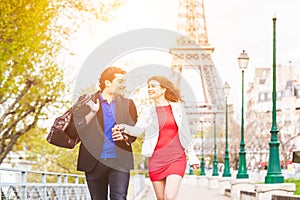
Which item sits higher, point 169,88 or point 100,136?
point 169,88

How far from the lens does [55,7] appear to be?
28359mm

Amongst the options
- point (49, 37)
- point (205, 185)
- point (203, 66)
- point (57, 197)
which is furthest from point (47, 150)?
point (57, 197)

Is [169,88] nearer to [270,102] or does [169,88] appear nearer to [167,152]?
[167,152]

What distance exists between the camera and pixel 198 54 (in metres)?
75.0

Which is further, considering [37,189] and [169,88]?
[37,189]

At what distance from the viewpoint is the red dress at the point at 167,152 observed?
8328mm

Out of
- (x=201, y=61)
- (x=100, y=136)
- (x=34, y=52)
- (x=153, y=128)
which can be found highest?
(x=201, y=61)

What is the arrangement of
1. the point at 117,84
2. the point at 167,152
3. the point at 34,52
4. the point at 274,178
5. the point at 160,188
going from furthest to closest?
the point at 34,52
the point at 274,178
the point at 160,188
the point at 167,152
the point at 117,84

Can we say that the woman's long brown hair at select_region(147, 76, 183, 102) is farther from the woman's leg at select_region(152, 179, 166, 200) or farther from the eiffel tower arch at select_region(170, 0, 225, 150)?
the eiffel tower arch at select_region(170, 0, 225, 150)

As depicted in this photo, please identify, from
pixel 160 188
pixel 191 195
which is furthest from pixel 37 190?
pixel 191 195

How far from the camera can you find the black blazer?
26.4ft

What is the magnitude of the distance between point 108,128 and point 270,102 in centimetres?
13316

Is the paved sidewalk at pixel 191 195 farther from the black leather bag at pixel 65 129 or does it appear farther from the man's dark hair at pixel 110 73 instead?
the man's dark hair at pixel 110 73

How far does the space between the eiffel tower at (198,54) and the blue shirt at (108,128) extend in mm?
50071
